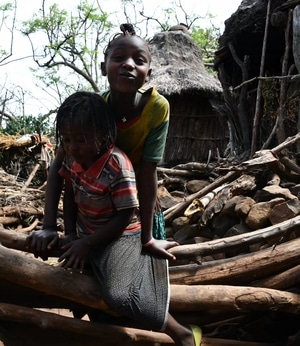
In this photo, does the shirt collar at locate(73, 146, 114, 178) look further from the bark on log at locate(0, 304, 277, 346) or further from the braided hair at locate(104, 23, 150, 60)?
the bark on log at locate(0, 304, 277, 346)

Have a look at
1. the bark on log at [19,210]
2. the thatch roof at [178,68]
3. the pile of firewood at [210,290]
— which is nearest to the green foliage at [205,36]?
the thatch roof at [178,68]

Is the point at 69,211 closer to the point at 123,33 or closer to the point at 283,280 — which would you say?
the point at 123,33

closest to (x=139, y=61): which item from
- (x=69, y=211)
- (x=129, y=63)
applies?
(x=129, y=63)

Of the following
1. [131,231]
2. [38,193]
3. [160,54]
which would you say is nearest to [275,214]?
[131,231]

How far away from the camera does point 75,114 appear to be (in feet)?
6.64

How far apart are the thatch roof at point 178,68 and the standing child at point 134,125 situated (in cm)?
895

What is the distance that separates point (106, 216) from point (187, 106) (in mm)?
10012

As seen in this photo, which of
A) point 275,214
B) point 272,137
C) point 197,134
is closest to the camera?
point 275,214

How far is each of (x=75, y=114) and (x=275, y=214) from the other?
7.11ft

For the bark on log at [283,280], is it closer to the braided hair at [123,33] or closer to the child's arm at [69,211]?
the child's arm at [69,211]

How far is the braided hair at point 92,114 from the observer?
203cm

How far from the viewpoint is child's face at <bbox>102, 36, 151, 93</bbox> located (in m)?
2.15

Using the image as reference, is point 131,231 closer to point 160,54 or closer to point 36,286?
point 36,286

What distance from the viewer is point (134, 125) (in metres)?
2.24
